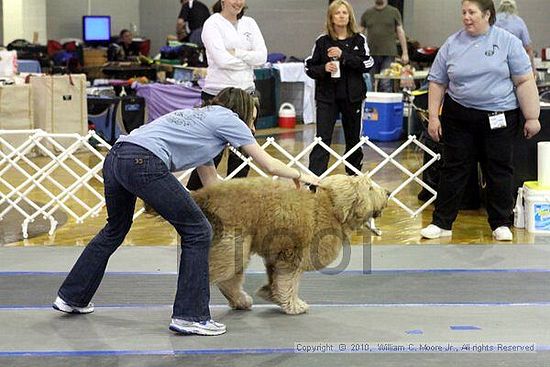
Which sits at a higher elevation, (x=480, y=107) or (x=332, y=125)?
(x=480, y=107)

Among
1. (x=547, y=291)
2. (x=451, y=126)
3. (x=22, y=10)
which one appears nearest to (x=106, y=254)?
(x=547, y=291)

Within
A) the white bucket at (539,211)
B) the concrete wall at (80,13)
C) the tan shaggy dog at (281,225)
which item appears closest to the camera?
the tan shaggy dog at (281,225)

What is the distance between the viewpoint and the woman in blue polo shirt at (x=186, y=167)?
411cm

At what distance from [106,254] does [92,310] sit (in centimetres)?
36

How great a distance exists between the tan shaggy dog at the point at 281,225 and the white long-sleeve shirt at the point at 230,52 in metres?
2.13

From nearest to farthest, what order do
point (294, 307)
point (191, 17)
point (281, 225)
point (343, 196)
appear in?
point (281, 225)
point (343, 196)
point (294, 307)
point (191, 17)

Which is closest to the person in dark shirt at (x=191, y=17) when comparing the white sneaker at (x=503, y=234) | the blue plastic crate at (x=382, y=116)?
the blue plastic crate at (x=382, y=116)

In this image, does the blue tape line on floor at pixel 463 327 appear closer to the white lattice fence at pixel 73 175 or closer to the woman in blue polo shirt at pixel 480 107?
the woman in blue polo shirt at pixel 480 107

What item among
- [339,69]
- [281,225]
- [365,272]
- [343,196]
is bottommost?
[365,272]

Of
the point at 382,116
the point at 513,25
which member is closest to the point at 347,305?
the point at 513,25

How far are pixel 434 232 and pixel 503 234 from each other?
1.49 ft

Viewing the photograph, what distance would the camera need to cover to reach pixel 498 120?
244 inches

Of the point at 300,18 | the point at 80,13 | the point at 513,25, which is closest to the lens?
the point at 513,25

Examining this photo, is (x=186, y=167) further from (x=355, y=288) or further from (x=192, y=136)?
(x=355, y=288)
